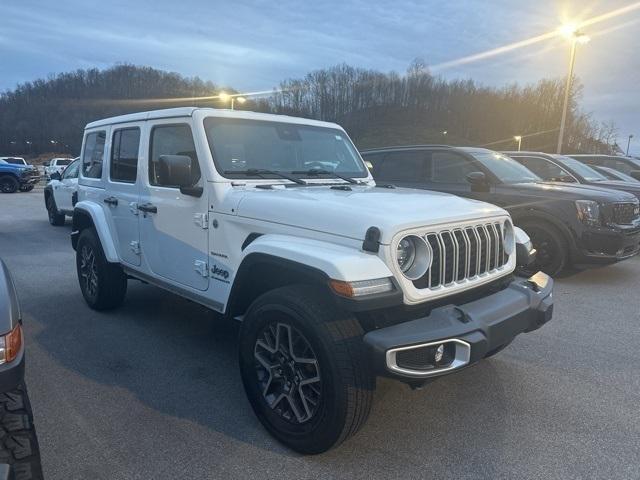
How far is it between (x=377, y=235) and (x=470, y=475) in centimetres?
137

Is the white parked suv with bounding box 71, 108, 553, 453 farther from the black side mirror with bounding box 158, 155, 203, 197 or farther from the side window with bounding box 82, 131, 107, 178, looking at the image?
the side window with bounding box 82, 131, 107, 178

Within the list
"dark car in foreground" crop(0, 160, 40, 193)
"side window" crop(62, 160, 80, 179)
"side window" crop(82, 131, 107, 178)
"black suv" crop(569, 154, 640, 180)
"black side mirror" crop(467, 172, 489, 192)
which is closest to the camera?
"side window" crop(82, 131, 107, 178)

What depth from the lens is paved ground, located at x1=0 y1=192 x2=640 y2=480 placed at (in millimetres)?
2660

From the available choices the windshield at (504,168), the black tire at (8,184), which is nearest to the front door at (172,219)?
the windshield at (504,168)

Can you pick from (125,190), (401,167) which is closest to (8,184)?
(401,167)

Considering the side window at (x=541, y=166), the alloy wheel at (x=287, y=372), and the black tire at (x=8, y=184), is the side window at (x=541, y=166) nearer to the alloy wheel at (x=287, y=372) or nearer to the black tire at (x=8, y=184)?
the alloy wheel at (x=287, y=372)

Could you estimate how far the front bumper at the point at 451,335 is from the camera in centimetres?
237

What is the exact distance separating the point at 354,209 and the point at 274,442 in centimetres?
145

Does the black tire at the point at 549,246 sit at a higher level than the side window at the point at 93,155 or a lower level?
lower

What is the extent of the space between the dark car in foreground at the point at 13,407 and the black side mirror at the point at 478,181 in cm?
571

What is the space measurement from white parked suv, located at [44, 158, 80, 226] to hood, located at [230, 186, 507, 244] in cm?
953

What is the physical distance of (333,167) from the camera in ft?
14.0

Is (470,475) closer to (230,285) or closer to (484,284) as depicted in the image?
(484,284)

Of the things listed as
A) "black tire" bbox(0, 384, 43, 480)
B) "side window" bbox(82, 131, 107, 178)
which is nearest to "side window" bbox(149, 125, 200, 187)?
"side window" bbox(82, 131, 107, 178)
